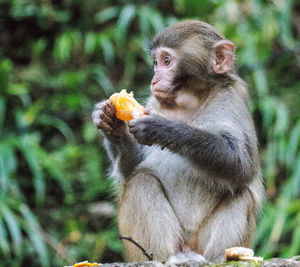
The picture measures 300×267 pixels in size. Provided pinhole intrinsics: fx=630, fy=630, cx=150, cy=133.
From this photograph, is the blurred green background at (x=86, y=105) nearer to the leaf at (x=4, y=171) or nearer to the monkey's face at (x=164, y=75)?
the leaf at (x=4, y=171)

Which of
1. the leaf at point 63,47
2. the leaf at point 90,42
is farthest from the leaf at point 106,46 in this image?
the leaf at point 63,47

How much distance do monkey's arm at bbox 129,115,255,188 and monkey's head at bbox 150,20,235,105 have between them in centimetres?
56

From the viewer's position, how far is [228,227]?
4.71 m

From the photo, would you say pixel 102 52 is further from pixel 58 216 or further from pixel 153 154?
pixel 153 154

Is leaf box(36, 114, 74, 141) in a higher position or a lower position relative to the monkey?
lower

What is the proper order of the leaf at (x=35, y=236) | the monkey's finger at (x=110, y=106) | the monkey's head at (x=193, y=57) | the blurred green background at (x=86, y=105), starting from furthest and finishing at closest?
1. the blurred green background at (x=86, y=105)
2. the leaf at (x=35, y=236)
3. the monkey's head at (x=193, y=57)
4. the monkey's finger at (x=110, y=106)

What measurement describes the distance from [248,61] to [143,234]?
567cm

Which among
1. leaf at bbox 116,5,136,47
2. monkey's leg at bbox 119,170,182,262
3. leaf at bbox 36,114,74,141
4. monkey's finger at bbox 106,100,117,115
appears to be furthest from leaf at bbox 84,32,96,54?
monkey's leg at bbox 119,170,182,262

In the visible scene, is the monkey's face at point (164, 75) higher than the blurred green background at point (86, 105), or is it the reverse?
the monkey's face at point (164, 75)

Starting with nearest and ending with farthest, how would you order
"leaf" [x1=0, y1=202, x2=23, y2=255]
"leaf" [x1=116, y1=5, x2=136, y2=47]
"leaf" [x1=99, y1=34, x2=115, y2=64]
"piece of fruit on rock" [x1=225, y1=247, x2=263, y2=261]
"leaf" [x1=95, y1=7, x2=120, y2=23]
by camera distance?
"piece of fruit on rock" [x1=225, y1=247, x2=263, y2=261] → "leaf" [x1=0, y1=202, x2=23, y2=255] → "leaf" [x1=116, y1=5, x2=136, y2=47] → "leaf" [x1=99, y1=34, x2=115, y2=64] → "leaf" [x1=95, y1=7, x2=120, y2=23]

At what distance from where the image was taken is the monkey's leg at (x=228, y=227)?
4.70 metres

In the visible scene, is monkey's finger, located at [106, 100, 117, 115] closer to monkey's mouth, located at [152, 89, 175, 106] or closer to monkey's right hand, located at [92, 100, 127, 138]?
monkey's right hand, located at [92, 100, 127, 138]

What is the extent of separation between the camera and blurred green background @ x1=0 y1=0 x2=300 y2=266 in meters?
8.91

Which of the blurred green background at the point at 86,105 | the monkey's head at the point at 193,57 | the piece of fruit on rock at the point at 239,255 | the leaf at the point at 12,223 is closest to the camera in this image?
the piece of fruit on rock at the point at 239,255
